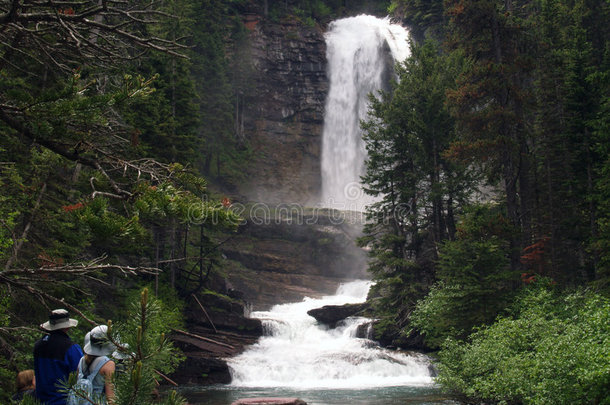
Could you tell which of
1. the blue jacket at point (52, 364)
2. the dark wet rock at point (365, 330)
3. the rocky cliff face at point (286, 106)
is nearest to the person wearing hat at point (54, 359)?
the blue jacket at point (52, 364)

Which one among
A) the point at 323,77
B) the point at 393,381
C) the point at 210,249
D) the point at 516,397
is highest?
the point at 323,77

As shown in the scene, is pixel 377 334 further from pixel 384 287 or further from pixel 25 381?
pixel 25 381

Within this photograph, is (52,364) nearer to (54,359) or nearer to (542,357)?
(54,359)

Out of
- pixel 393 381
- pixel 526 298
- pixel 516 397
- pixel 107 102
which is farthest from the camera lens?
pixel 393 381

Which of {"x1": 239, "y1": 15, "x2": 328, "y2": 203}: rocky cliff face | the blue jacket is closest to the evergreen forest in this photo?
the blue jacket

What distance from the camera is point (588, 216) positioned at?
781 inches

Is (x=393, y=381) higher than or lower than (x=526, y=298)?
lower

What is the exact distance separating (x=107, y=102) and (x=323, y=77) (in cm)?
4973

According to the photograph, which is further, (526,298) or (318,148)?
(318,148)

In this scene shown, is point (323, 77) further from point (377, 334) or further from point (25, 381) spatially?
point (25, 381)

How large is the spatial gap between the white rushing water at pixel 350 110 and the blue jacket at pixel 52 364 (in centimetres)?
4427

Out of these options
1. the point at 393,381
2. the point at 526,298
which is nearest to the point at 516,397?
the point at 526,298

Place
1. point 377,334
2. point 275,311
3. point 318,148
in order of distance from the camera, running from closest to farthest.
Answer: point 377,334 < point 275,311 < point 318,148

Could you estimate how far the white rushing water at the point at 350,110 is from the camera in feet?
160
